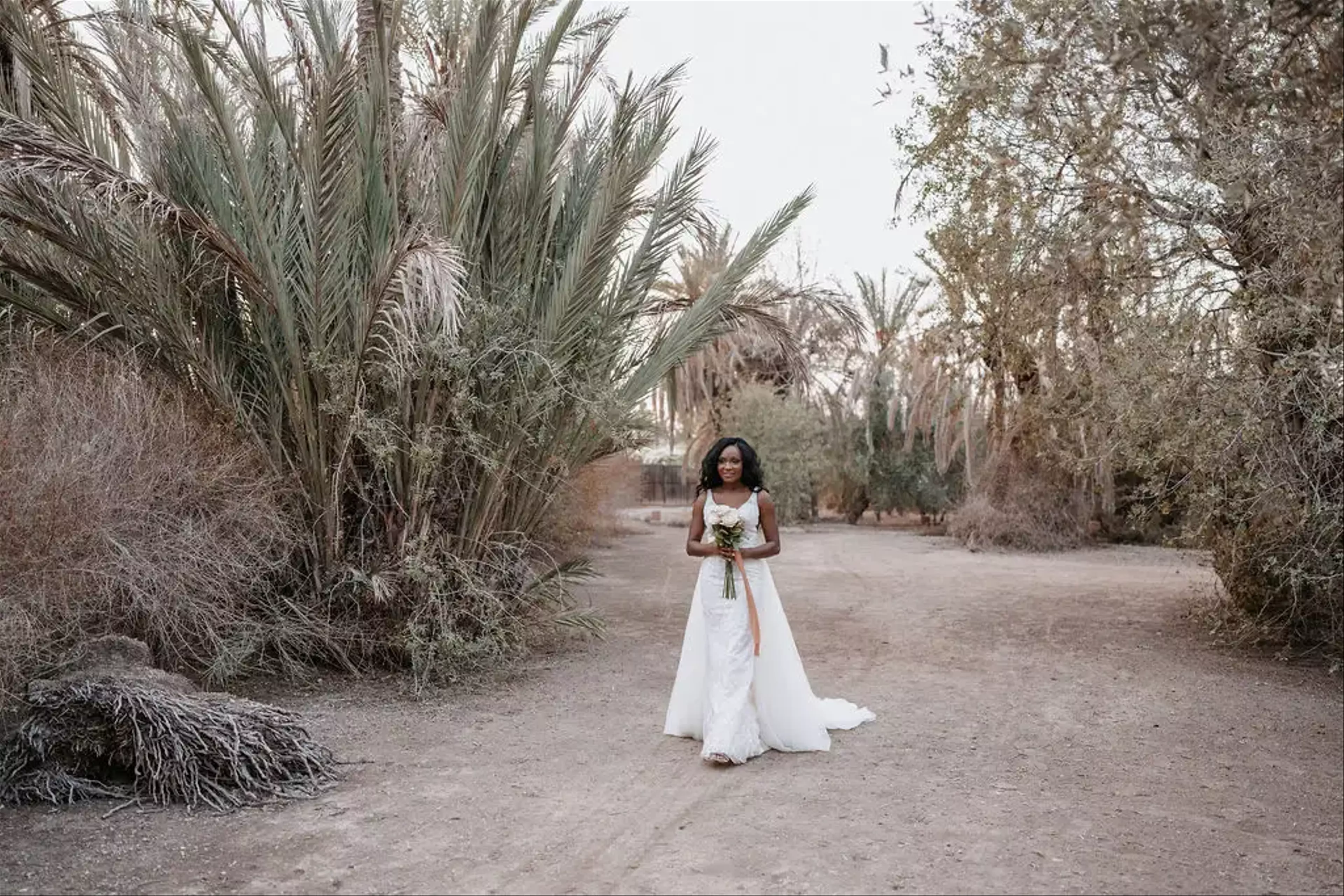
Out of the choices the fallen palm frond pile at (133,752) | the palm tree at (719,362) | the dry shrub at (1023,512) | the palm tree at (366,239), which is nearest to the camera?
the fallen palm frond pile at (133,752)

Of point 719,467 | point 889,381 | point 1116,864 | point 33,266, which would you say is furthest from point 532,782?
point 889,381

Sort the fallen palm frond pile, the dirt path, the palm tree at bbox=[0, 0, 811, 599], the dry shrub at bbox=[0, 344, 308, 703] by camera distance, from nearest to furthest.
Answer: the dirt path → the fallen palm frond pile → the dry shrub at bbox=[0, 344, 308, 703] → the palm tree at bbox=[0, 0, 811, 599]

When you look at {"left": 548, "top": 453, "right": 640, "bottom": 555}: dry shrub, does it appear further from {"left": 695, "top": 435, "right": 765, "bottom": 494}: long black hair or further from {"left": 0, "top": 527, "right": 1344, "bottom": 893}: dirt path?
{"left": 695, "top": 435, "right": 765, "bottom": 494}: long black hair


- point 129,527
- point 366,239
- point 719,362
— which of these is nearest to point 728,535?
point 129,527

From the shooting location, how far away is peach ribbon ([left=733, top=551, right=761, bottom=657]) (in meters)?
6.22

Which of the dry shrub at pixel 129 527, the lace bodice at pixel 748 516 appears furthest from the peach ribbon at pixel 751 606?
the dry shrub at pixel 129 527

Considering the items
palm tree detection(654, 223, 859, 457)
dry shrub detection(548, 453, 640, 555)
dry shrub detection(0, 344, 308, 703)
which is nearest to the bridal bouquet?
dry shrub detection(0, 344, 308, 703)

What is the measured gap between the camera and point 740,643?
623cm

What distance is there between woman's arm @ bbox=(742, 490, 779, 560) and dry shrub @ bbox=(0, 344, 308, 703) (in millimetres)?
3453

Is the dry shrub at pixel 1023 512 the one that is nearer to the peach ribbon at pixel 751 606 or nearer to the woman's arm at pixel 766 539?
the woman's arm at pixel 766 539

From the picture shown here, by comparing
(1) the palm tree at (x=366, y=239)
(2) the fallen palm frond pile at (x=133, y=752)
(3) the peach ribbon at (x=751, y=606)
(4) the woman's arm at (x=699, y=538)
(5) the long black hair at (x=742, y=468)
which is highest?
(1) the palm tree at (x=366, y=239)

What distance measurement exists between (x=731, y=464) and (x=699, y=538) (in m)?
0.51

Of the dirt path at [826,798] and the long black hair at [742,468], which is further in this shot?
the long black hair at [742,468]

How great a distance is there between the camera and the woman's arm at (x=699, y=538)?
251 inches
